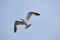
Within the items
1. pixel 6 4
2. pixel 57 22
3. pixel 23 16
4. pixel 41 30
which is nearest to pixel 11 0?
pixel 6 4

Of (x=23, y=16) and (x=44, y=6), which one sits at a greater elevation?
(x=44, y=6)

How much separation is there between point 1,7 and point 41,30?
0.66m

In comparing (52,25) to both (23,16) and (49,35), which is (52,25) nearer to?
(49,35)

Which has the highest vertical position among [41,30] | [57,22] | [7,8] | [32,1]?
[32,1]

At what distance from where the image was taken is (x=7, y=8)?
158cm

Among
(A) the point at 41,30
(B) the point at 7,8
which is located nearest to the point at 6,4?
(B) the point at 7,8

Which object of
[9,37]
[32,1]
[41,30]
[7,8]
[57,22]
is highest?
[32,1]

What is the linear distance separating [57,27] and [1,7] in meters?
0.84

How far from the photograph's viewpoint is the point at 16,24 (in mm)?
1524

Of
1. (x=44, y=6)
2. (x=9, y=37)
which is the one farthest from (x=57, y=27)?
(x=9, y=37)

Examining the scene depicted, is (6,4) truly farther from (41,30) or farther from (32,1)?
(41,30)

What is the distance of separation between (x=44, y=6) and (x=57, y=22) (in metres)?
0.29

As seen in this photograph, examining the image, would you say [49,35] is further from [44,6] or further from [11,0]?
[11,0]

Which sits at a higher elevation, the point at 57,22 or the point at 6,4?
the point at 6,4
